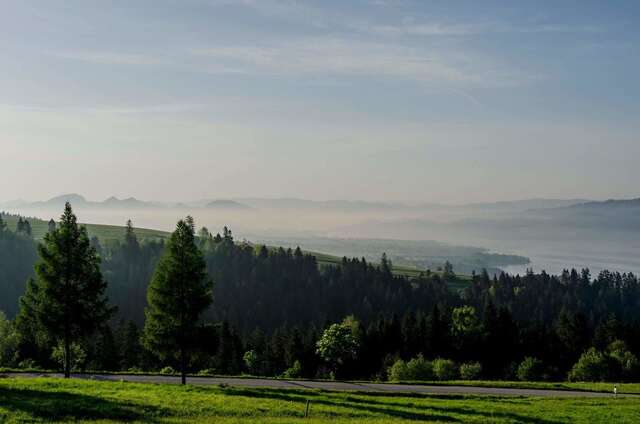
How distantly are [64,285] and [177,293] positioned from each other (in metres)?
9.57

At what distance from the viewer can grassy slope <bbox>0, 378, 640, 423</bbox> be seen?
2955 centimetres

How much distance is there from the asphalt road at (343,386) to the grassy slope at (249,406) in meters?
4.30

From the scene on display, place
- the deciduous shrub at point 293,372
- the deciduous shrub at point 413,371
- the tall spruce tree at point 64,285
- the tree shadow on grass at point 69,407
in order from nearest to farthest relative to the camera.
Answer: the tree shadow on grass at point 69,407, the tall spruce tree at point 64,285, the deciduous shrub at point 413,371, the deciduous shrub at point 293,372

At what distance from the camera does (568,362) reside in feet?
367

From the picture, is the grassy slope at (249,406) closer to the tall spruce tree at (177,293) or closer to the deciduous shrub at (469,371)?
the tall spruce tree at (177,293)

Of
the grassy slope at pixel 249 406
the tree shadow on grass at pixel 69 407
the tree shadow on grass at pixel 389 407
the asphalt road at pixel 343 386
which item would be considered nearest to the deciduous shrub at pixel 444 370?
the asphalt road at pixel 343 386

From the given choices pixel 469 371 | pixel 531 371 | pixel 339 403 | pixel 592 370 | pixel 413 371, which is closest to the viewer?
pixel 339 403

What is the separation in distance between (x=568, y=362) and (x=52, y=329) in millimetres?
100955

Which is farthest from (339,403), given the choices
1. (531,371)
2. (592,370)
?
(592,370)

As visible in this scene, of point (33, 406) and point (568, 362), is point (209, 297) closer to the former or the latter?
point (33, 406)

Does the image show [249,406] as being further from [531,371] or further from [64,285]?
[531,371]

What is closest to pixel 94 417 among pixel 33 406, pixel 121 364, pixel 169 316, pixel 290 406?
pixel 33 406

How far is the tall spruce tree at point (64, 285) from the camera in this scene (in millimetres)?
45781

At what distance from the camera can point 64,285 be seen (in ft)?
151
